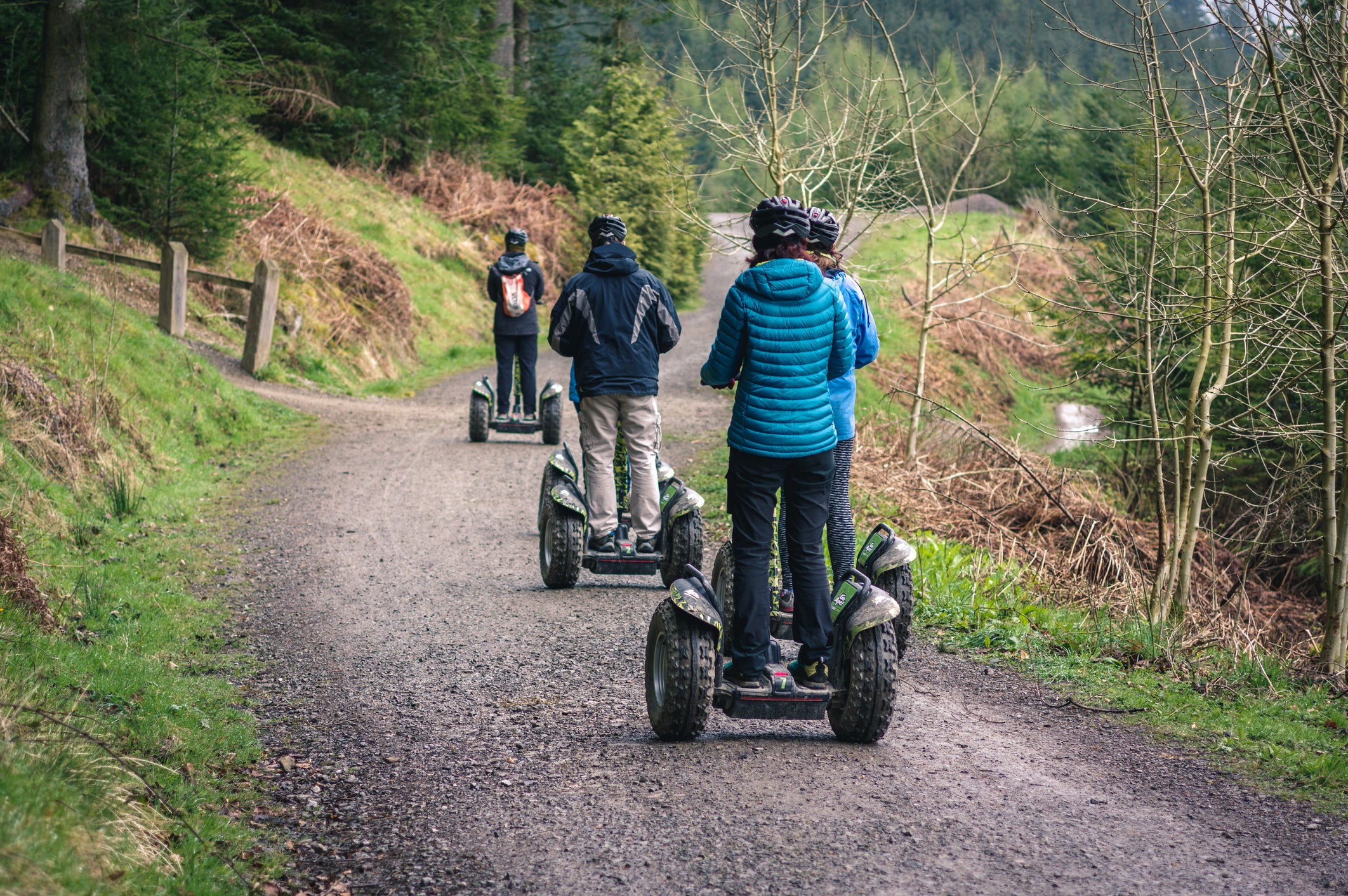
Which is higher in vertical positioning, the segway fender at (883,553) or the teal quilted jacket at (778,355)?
the teal quilted jacket at (778,355)

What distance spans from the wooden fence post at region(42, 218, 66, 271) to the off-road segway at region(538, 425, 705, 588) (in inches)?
411

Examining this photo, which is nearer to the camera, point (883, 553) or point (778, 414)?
point (778, 414)

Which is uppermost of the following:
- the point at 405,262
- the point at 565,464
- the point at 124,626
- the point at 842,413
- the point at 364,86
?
the point at 364,86

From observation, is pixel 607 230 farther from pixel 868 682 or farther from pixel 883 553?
pixel 868 682

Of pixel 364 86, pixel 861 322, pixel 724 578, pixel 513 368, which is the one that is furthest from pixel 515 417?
pixel 364 86

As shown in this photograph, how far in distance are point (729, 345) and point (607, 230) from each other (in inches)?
110

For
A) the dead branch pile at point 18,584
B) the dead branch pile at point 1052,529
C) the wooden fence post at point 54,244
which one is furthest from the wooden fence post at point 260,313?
the dead branch pile at point 18,584

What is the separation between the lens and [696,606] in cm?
459

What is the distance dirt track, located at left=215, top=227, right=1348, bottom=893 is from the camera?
3721 millimetres

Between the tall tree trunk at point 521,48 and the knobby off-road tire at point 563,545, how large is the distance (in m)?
32.2

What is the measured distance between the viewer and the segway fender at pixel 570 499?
24.4ft

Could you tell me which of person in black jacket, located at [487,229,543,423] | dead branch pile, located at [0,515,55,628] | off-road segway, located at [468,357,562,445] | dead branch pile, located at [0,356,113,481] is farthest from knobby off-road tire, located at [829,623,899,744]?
off-road segway, located at [468,357,562,445]

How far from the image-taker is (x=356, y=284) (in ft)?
70.5

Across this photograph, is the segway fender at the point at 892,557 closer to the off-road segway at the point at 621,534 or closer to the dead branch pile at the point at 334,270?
the off-road segway at the point at 621,534
